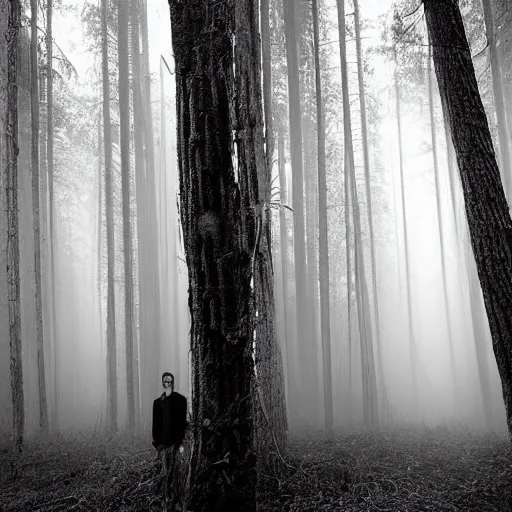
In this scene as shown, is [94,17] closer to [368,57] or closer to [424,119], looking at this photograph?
[368,57]

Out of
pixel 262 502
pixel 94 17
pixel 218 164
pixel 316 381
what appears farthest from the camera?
pixel 94 17

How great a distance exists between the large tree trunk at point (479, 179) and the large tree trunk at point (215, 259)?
243cm

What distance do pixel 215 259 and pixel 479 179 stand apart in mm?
2802

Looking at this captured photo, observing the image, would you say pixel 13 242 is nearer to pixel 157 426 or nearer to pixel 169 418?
pixel 157 426

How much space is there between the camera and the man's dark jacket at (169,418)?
3982 millimetres

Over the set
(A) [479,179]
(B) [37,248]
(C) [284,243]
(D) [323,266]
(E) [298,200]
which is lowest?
(D) [323,266]

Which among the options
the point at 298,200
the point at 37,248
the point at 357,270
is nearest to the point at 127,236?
the point at 37,248

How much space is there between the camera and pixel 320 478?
5746 millimetres

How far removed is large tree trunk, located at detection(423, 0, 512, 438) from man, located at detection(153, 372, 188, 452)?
2662 mm

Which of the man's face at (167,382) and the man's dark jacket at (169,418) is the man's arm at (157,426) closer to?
the man's dark jacket at (169,418)

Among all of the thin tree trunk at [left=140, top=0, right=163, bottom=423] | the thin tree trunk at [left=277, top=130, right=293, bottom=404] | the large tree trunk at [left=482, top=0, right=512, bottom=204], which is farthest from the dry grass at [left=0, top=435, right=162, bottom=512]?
the large tree trunk at [left=482, top=0, right=512, bottom=204]

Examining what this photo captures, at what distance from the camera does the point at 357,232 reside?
11.7m

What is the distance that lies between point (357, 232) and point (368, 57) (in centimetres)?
600

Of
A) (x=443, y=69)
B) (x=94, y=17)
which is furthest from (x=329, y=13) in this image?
(x=443, y=69)
